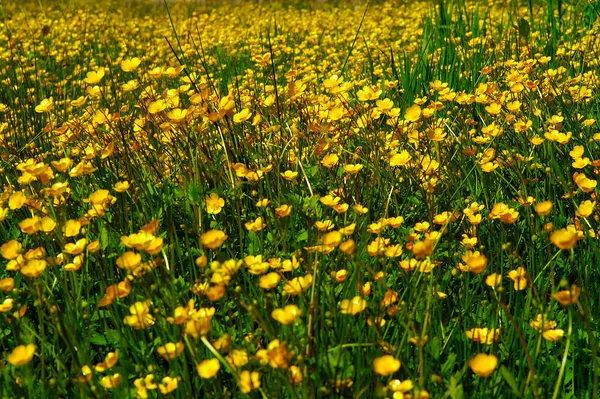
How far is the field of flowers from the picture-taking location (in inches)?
56.5

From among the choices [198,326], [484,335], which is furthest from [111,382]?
[484,335]

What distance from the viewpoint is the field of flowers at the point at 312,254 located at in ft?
4.71

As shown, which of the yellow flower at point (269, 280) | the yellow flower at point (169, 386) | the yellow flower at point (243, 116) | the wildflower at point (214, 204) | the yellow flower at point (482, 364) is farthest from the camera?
the yellow flower at point (243, 116)

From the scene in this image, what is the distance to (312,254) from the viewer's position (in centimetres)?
200

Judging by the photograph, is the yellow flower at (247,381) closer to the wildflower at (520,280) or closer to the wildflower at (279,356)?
the wildflower at (279,356)

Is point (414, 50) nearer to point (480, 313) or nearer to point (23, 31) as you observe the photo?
point (480, 313)

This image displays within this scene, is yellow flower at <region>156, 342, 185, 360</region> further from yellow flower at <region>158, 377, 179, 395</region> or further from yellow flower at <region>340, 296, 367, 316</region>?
yellow flower at <region>340, 296, 367, 316</region>

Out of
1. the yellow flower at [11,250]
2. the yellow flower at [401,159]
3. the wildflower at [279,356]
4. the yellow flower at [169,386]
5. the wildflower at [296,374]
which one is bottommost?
the yellow flower at [169,386]

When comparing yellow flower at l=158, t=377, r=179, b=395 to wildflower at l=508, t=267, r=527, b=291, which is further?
wildflower at l=508, t=267, r=527, b=291

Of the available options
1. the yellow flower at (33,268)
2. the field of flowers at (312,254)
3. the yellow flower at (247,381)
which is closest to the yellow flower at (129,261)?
the field of flowers at (312,254)

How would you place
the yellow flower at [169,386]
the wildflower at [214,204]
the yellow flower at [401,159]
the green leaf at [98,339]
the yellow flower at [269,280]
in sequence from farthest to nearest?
1. the yellow flower at [401,159]
2. the wildflower at [214,204]
3. the green leaf at [98,339]
4. the yellow flower at [269,280]
5. the yellow flower at [169,386]

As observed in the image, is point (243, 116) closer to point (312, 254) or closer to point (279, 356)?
point (312, 254)

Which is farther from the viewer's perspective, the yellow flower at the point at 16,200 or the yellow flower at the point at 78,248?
the yellow flower at the point at 16,200

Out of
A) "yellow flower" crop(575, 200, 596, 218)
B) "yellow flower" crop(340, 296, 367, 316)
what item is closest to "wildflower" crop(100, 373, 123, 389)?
"yellow flower" crop(340, 296, 367, 316)
